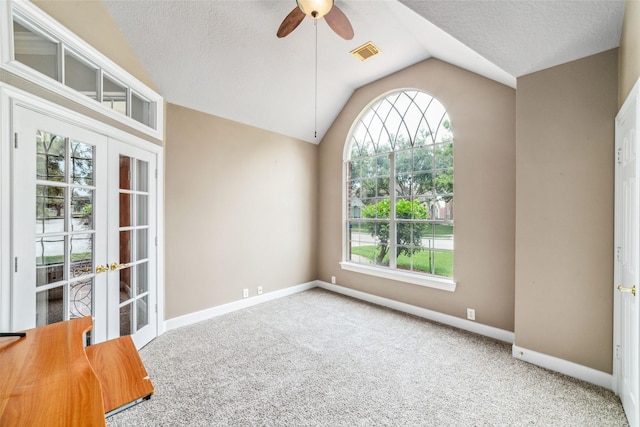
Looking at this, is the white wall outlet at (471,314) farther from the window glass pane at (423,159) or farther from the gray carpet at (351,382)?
the window glass pane at (423,159)

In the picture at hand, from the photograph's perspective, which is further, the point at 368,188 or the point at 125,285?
the point at 368,188

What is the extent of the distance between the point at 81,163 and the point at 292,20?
213 centimetres

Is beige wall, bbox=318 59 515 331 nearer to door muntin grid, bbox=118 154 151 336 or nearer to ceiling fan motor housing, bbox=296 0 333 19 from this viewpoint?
ceiling fan motor housing, bbox=296 0 333 19

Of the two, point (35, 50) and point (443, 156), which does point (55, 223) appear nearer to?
point (35, 50)

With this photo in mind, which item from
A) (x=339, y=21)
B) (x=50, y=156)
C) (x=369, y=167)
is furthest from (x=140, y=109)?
(x=369, y=167)

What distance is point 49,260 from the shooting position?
1953 millimetres

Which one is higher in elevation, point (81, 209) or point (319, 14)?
point (319, 14)

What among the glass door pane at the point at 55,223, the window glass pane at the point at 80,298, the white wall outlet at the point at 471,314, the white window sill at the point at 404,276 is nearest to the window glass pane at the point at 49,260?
the glass door pane at the point at 55,223

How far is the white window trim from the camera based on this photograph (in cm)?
164

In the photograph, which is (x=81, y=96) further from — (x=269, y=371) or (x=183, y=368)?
(x=269, y=371)

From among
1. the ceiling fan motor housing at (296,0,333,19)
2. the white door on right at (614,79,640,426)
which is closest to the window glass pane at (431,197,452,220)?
the white door on right at (614,79,640,426)

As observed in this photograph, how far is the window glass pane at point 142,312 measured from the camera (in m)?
2.78

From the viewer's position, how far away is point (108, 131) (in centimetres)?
238

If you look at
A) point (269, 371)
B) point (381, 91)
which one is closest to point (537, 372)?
point (269, 371)
